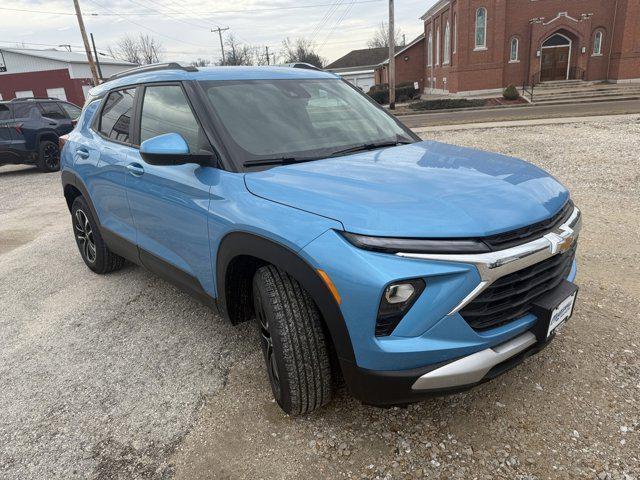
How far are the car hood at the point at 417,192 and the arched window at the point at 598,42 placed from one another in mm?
37241

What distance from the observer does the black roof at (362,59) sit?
213 feet

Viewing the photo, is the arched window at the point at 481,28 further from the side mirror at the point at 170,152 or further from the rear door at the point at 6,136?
the side mirror at the point at 170,152

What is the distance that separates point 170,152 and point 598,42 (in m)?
38.5

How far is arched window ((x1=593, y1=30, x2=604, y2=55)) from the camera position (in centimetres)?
3272

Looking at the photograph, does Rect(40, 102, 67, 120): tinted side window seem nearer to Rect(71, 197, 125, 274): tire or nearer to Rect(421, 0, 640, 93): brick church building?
Rect(71, 197, 125, 274): tire

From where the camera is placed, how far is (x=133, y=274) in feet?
15.5

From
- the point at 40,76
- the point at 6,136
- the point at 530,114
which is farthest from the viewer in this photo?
the point at 40,76

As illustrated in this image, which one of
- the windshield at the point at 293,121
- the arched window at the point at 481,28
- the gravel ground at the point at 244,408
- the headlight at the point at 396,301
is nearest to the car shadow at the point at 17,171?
the gravel ground at the point at 244,408

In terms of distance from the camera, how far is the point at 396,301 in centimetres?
190

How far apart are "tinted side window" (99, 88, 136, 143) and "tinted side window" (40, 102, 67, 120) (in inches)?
393

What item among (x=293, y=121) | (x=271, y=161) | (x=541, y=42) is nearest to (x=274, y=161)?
(x=271, y=161)

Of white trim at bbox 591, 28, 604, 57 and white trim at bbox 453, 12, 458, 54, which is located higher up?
white trim at bbox 453, 12, 458, 54

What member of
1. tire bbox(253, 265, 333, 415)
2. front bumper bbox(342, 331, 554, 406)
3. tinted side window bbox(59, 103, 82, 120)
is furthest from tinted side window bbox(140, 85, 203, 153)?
tinted side window bbox(59, 103, 82, 120)

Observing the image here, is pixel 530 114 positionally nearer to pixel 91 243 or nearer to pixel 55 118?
pixel 55 118
